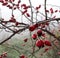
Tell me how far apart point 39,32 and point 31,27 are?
0.11 metres

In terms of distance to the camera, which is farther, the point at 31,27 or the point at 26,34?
the point at 26,34

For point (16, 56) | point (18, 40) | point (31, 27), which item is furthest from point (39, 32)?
point (18, 40)

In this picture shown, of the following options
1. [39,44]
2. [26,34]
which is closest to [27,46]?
[26,34]

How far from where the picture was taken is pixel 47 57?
160 inches

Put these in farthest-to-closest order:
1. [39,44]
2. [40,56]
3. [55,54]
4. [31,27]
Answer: [40,56]
[55,54]
[39,44]
[31,27]

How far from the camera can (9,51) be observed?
4.77 meters

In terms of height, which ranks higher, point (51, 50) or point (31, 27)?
point (31, 27)

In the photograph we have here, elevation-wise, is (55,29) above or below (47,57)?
above

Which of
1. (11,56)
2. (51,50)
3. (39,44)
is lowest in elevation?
(11,56)

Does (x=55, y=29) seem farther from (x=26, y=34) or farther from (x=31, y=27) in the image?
(x=31, y=27)

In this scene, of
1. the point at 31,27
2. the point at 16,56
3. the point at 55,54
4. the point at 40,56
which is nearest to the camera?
the point at 31,27

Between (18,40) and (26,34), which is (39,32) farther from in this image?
(18,40)

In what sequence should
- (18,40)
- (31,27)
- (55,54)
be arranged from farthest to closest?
(18,40) < (55,54) < (31,27)

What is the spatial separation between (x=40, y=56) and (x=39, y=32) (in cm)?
322
